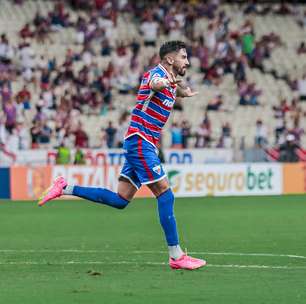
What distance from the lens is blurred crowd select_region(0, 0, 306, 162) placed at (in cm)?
3136

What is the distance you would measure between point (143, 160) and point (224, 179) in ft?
59.4

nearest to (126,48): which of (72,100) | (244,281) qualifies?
(72,100)

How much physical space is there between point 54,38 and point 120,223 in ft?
56.8

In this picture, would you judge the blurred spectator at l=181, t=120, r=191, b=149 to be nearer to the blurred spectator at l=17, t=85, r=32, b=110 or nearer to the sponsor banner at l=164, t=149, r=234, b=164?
the sponsor banner at l=164, t=149, r=234, b=164

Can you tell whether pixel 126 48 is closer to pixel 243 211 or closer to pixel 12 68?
pixel 12 68

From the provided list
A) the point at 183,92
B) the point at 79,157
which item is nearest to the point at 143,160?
the point at 183,92

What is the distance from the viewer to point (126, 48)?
1438 inches

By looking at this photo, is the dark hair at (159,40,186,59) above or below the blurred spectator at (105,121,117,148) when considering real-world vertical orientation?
above

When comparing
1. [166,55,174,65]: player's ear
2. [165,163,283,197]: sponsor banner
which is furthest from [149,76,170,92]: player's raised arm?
[165,163,283,197]: sponsor banner

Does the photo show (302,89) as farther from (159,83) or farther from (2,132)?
(159,83)

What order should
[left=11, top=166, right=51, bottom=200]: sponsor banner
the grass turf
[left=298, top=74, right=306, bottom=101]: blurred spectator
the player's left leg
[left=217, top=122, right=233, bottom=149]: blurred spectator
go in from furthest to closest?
[left=298, top=74, right=306, bottom=101]: blurred spectator → [left=217, top=122, right=233, bottom=149]: blurred spectator → [left=11, top=166, right=51, bottom=200]: sponsor banner → the player's left leg → the grass turf

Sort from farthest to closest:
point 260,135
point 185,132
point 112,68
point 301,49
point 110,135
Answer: point 301,49
point 112,68
point 260,135
point 185,132
point 110,135

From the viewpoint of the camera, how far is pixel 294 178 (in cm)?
3100

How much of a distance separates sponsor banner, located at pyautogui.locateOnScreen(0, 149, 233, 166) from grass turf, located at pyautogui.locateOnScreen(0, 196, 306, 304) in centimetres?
579
